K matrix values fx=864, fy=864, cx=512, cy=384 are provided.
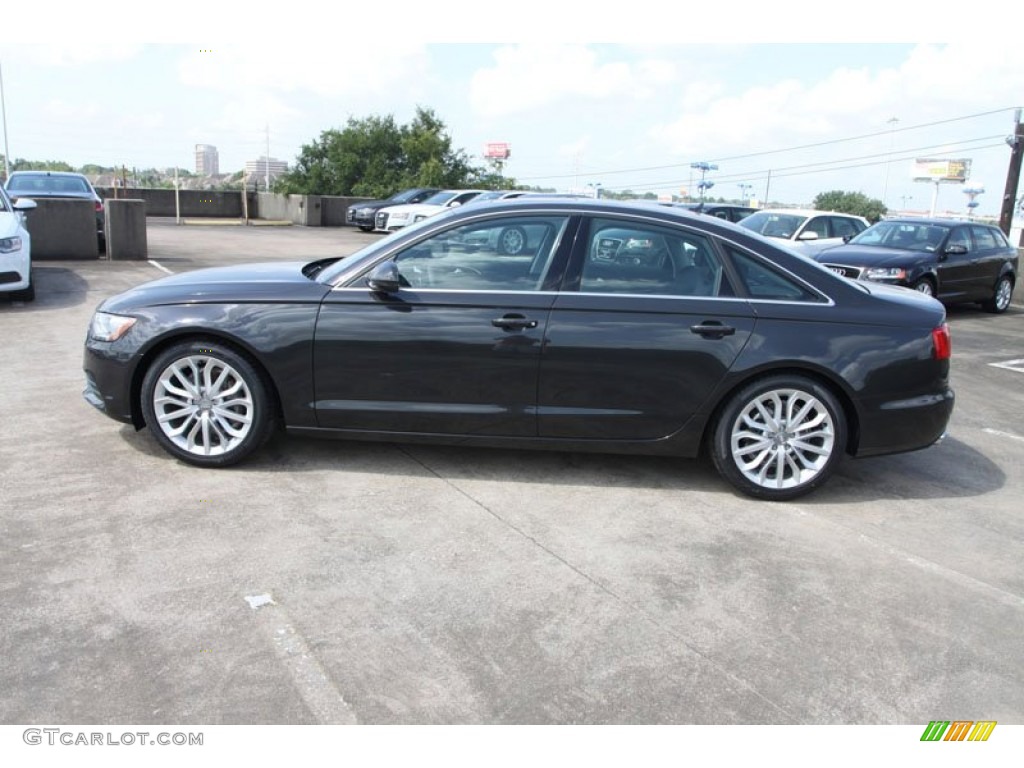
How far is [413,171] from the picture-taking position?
45031mm

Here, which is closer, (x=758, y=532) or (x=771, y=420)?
(x=758, y=532)

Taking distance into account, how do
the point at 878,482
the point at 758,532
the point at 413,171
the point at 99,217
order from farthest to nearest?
1. the point at 413,171
2. the point at 99,217
3. the point at 878,482
4. the point at 758,532

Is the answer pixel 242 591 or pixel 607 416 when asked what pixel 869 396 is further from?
pixel 242 591

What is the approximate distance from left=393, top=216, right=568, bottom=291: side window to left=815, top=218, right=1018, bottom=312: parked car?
28.2 ft

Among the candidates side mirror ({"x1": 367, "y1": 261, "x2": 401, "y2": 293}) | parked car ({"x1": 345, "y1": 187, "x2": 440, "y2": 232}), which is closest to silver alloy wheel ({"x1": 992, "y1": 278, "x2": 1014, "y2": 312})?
side mirror ({"x1": 367, "y1": 261, "x2": 401, "y2": 293})

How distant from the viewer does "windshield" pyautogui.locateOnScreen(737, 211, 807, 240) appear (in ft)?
52.1

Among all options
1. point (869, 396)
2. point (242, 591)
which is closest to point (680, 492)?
point (869, 396)

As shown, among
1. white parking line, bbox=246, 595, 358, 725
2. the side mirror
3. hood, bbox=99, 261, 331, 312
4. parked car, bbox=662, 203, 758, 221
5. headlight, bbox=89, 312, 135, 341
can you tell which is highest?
parked car, bbox=662, 203, 758, 221

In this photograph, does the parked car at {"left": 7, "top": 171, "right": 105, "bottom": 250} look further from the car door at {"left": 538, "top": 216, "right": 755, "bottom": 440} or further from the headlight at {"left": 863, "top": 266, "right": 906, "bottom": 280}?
the car door at {"left": 538, "top": 216, "right": 755, "bottom": 440}

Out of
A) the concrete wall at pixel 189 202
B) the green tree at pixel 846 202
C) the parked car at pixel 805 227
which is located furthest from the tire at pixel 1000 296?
the green tree at pixel 846 202

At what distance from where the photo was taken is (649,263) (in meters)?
4.85

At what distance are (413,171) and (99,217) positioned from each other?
3082cm

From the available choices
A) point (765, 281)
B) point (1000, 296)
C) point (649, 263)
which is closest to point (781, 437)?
point (765, 281)
